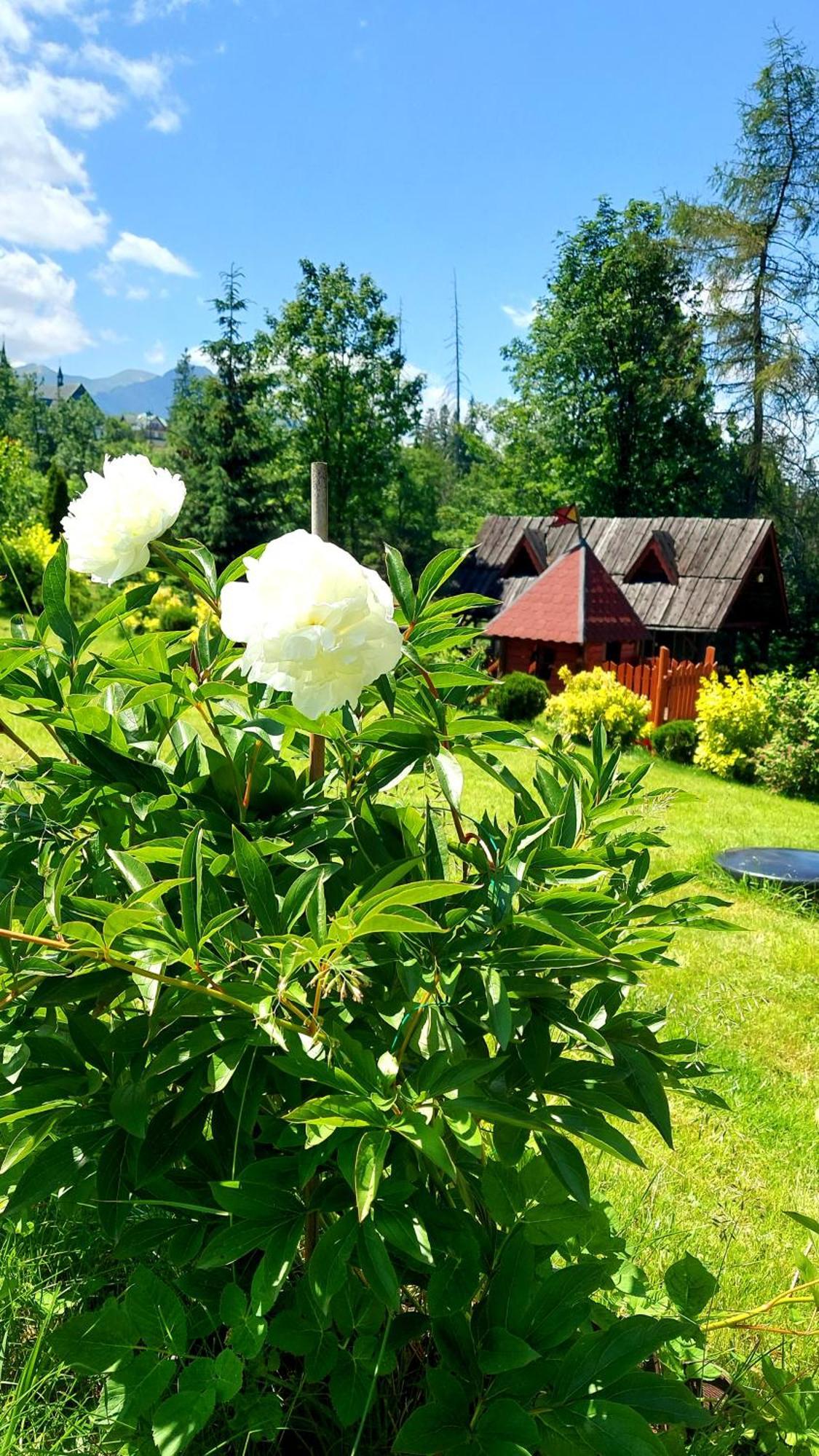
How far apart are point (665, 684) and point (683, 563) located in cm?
588

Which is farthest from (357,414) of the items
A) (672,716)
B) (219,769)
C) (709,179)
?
(219,769)

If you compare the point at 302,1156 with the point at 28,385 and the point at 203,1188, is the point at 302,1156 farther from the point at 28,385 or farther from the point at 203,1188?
the point at 28,385

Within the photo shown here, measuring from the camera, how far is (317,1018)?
1159 mm

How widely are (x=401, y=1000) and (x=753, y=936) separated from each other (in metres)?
5.27

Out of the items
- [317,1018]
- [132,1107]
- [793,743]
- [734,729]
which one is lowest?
[793,743]

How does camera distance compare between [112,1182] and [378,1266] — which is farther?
[112,1182]

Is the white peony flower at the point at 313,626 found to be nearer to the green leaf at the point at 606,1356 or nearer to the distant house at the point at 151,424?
the green leaf at the point at 606,1356

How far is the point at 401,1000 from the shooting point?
4.30 ft

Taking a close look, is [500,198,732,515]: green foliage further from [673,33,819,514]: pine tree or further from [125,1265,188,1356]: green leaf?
[125,1265,188,1356]: green leaf

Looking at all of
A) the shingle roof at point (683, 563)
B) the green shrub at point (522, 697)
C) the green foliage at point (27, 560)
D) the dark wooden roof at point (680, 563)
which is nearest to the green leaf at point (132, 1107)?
the green shrub at point (522, 697)

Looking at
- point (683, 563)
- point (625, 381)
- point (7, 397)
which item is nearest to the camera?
point (683, 563)

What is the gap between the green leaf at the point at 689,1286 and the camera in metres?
1.59

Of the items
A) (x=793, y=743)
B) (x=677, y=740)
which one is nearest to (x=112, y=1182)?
(x=793, y=743)

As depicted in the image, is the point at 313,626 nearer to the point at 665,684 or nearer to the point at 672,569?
the point at 665,684
